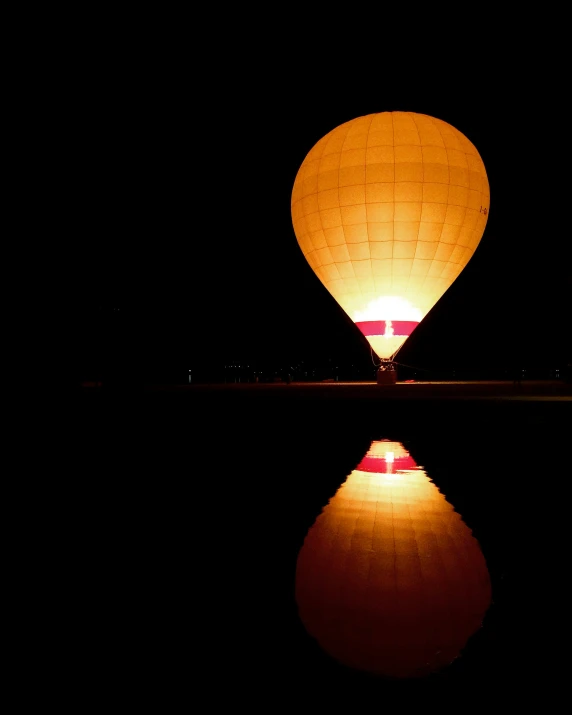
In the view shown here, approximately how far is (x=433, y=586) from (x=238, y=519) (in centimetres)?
184

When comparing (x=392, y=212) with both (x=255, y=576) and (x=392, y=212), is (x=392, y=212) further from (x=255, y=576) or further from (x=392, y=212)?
(x=255, y=576)

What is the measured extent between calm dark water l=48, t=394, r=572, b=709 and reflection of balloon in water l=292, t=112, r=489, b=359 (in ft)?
39.6

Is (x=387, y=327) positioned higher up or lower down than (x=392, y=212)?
lower down

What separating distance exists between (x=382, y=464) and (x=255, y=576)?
13.8 ft

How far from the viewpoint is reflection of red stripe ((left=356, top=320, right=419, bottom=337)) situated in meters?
21.2

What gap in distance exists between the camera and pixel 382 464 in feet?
24.9

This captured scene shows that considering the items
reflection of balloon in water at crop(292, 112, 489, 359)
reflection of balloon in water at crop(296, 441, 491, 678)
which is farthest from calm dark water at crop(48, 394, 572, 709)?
reflection of balloon in water at crop(292, 112, 489, 359)

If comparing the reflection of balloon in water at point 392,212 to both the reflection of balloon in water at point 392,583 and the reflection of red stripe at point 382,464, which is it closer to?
the reflection of red stripe at point 382,464

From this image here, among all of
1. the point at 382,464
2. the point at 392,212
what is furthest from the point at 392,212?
the point at 382,464

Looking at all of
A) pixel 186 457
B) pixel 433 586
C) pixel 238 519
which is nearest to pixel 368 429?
pixel 186 457

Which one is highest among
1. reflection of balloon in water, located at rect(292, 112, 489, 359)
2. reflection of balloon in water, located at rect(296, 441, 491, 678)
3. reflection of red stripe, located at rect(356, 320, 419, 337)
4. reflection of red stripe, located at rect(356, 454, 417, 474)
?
reflection of balloon in water, located at rect(292, 112, 489, 359)

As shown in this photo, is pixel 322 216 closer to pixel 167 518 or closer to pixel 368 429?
pixel 368 429

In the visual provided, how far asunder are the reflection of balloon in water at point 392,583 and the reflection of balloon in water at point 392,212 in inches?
607

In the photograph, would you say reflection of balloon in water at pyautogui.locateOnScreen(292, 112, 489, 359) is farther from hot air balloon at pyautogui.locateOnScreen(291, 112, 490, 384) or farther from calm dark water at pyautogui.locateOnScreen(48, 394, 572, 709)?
calm dark water at pyautogui.locateOnScreen(48, 394, 572, 709)
